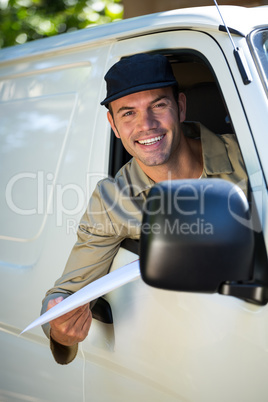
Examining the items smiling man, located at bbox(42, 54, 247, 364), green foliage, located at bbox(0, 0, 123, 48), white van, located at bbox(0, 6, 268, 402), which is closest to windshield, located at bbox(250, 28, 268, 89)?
white van, located at bbox(0, 6, 268, 402)

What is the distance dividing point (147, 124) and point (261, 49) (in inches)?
22.3

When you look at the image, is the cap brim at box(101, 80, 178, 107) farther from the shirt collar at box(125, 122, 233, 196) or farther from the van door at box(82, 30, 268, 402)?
the shirt collar at box(125, 122, 233, 196)

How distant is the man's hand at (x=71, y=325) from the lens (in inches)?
82.7

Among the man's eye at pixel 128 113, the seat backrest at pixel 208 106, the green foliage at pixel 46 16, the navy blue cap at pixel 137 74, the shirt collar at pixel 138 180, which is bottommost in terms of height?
Answer: the shirt collar at pixel 138 180

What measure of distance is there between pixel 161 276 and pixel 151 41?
3.61ft

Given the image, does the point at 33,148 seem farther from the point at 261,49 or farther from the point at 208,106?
the point at 261,49

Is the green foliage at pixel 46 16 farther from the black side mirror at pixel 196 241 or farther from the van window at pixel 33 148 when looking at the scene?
the black side mirror at pixel 196 241

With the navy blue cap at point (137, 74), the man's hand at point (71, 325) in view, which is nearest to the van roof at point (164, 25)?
the navy blue cap at point (137, 74)

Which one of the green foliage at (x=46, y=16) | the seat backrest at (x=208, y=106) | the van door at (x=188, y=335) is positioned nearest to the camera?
the van door at (x=188, y=335)

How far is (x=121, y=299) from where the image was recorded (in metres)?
2.12

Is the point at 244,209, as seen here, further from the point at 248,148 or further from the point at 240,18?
the point at 240,18

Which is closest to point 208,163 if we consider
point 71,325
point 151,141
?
point 151,141

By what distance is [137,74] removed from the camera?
2.23m

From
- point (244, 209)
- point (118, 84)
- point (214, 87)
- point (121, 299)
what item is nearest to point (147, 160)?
point (118, 84)
